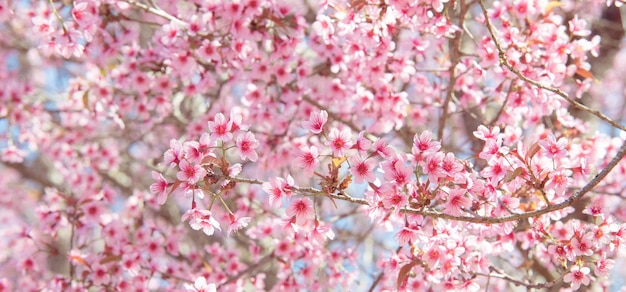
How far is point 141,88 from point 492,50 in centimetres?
203

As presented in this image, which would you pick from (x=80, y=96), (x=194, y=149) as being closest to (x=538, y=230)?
(x=194, y=149)

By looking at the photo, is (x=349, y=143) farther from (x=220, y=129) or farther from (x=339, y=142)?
(x=220, y=129)

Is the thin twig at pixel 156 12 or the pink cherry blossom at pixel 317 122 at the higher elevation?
the pink cherry blossom at pixel 317 122

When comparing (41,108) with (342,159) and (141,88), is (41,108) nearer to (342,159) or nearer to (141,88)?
(141,88)

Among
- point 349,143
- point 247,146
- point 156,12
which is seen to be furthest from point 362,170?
point 156,12

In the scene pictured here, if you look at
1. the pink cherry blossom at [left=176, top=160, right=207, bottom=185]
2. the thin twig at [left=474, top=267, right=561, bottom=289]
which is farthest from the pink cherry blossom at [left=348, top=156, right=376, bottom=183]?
the thin twig at [left=474, top=267, right=561, bottom=289]

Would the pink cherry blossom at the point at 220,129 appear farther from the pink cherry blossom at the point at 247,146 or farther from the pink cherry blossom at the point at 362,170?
the pink cherry blossom at the point at 362,170

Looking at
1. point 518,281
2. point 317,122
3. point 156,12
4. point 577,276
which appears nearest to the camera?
point 317,122

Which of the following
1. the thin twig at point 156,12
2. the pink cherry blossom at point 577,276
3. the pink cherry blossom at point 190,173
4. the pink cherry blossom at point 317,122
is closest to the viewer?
the pink cherry blossom at point 190,173

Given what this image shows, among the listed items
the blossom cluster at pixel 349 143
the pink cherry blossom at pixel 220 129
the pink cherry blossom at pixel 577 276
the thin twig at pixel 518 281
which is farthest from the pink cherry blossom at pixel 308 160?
the pink cherry blossom at pixel 577 276

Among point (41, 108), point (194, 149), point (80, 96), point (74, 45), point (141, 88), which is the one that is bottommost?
point (41, 108)

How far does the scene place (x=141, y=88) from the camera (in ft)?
12.6

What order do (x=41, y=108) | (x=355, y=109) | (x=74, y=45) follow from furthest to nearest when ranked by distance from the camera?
(x=41, y=108)
(x=355, y=109)
(x=74, y=45)

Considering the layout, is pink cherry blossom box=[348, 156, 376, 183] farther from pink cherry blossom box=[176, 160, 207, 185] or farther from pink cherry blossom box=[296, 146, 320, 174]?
pink cherry blossom box=[176, 160, 207, 185]
